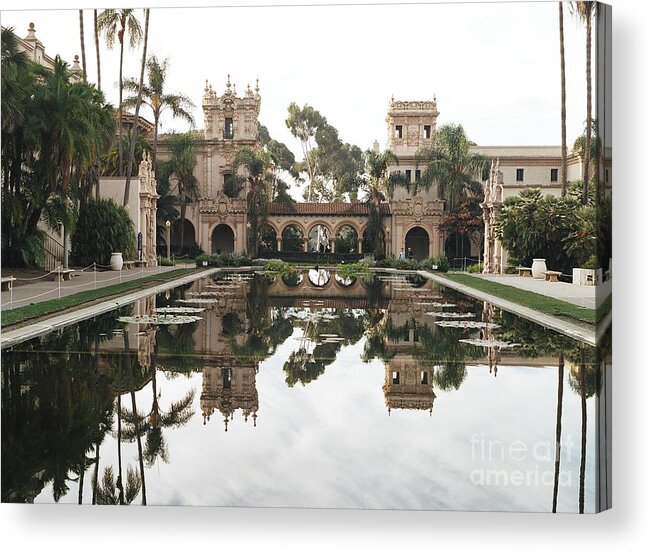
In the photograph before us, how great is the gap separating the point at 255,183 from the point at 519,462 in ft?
23.8

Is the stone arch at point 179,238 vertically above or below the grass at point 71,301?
above

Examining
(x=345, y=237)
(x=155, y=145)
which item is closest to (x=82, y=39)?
(x=155, y=145)

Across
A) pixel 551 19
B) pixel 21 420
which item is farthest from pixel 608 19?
pixel 21 420

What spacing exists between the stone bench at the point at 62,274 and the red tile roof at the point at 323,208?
3062mm

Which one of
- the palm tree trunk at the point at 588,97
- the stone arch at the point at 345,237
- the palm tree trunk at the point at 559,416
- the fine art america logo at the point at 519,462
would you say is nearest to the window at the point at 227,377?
the fine art america logo at the point at 519,462

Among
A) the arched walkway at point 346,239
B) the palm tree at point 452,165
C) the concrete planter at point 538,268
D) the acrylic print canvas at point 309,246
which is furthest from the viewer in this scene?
the arched walkway at point 346,239

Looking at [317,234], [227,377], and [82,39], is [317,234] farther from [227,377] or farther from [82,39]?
[82,39]

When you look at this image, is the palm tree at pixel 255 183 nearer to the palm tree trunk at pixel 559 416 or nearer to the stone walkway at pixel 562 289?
the stone walkway at pixel 562 289

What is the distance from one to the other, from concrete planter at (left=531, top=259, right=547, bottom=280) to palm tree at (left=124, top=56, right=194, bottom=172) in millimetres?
6126

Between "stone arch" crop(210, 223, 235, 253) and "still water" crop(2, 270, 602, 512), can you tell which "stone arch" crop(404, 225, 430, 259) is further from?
"stone arch" crop(210, 223, 235, 253)

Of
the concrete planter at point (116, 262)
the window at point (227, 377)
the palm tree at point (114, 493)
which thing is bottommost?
the palm tree at point (114, 493)

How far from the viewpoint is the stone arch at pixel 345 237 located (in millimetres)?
12299

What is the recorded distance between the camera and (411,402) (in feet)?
22.0

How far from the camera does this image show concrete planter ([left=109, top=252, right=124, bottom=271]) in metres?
10.5
